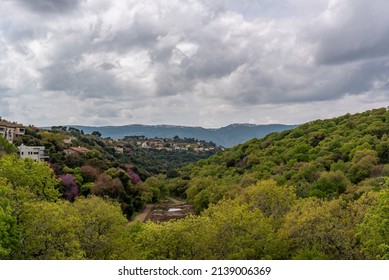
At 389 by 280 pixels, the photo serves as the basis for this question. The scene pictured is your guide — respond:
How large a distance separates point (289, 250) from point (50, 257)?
14128mm

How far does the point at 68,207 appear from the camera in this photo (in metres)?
25.0

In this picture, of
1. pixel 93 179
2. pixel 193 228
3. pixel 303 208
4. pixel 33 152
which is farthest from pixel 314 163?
pixel 33 152

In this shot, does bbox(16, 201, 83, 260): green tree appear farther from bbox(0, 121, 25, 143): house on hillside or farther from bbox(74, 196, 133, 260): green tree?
bbox(0, 121, 25, 143): house on hillside

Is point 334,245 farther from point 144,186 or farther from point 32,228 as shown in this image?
→ point 144,186

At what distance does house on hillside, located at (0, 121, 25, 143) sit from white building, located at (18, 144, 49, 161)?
1020 cm

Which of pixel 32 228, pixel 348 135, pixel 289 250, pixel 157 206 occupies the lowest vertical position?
pixel 157 206

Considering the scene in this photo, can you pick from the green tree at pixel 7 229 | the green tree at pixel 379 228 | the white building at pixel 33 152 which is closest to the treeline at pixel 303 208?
the green tree at pixel 379 228

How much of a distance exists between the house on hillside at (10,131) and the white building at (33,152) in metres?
10.2

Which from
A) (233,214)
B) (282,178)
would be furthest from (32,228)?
(282,178)

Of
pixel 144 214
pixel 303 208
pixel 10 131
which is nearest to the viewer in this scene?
pixel 303 208

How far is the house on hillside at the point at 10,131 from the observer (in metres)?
73.7

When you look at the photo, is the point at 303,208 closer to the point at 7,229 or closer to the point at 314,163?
the point at 7,229

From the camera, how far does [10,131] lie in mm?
76562

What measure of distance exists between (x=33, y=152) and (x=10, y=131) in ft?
47.1
